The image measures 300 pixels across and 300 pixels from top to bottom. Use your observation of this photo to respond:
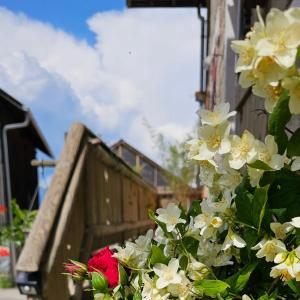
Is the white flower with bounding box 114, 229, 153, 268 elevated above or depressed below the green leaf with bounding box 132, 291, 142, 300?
above

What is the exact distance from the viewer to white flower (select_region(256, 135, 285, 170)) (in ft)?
2.24

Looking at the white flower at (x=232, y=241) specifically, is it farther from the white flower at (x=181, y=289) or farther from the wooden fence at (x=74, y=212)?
the wooden fence at (x=74, y=212)

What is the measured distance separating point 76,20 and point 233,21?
73.9 inches

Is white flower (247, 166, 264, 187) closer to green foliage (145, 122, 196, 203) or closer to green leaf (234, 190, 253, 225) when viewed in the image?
green leaf (234, 190, 253, 225)

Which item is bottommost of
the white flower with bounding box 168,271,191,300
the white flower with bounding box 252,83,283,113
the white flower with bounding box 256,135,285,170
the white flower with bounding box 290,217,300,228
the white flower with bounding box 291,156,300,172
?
the white flower with bounding box 168,271,191,300

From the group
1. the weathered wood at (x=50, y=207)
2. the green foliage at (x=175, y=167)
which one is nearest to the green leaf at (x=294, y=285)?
the weathered wood at (x=50, y=207)

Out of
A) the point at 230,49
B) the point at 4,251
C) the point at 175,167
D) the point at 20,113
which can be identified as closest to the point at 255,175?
the point at 230,49

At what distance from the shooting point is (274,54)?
0.58m

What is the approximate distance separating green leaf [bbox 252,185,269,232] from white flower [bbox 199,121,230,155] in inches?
3.2

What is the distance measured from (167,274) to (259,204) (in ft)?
0.67

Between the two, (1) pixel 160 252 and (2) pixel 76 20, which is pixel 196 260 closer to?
(1) pixel 160 252

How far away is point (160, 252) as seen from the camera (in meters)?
0.84

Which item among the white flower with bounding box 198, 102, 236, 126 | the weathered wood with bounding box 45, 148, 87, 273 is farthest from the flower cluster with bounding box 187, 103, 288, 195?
the weathered wood with bounding box 45, 148, 87, 273

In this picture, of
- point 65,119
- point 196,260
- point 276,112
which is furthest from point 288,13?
point 65,119
